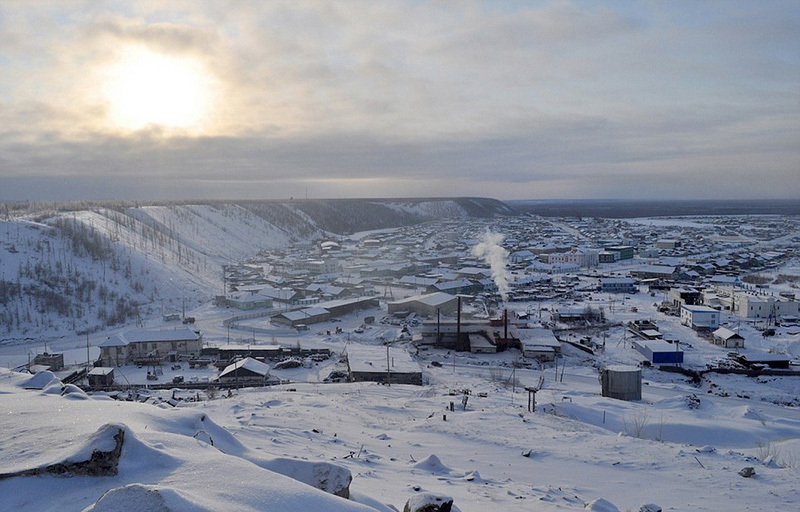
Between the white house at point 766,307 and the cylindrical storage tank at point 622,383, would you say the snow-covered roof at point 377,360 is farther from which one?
the white house at point 766,307

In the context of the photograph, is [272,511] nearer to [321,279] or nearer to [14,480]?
[14,480]

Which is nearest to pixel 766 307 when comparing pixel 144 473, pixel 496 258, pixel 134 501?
pixel 496 258

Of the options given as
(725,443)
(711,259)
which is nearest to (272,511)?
(725,443)

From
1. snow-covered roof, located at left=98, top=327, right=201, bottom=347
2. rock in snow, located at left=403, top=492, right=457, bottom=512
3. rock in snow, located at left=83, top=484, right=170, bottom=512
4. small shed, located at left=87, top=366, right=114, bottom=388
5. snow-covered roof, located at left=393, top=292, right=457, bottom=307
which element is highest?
rock in snow, located at left=83, top=484, right=170, bottom=512

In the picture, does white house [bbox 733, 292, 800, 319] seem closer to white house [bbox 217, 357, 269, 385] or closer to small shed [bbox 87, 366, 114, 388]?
white house [bbox 217, 357, 269, 385]

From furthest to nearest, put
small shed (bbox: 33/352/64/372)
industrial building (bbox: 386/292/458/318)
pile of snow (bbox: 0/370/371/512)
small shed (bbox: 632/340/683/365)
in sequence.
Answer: industrial building (bbox: 386/292/458/318), small shed (bbox: 632/340/683/365), small shed (bbox: 33/352/64/372), pile of snow (bbox: 0/370/371/512)

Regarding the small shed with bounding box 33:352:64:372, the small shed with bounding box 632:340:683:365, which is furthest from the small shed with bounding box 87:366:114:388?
the small shed with bounding box 632:340:683:365

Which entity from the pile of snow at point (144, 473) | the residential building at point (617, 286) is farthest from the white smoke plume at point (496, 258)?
the pile of snow at point (144, 473)
